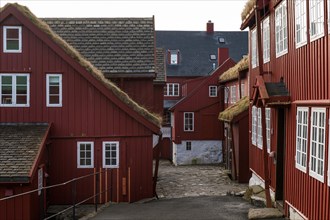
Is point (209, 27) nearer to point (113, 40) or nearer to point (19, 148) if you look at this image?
point (113, 40)

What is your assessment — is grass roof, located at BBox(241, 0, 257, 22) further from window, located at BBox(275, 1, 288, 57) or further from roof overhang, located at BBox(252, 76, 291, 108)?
roof overhang, located at BBox(252, 76, 291, 108)

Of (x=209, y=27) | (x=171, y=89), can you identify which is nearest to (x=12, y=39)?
(x=171, y=89)

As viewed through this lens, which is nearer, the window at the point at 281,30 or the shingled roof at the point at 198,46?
the window at the point at 281,30

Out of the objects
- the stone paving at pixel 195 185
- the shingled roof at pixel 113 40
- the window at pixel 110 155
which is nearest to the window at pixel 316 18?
the window at pixel 110 155

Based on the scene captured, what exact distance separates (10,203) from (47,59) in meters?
5.48

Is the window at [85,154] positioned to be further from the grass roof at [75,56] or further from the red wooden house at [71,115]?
the grass roof at [75,56]

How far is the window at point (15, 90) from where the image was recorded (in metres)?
17.5

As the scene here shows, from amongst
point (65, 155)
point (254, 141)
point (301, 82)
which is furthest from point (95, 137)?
point (301, 82)

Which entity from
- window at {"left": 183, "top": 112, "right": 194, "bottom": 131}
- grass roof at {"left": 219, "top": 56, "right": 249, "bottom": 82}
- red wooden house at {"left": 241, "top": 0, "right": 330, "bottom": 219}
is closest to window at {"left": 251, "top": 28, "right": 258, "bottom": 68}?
red wooden house at {"left": 241, "top": 0, "right": 330, "bottom": 219}

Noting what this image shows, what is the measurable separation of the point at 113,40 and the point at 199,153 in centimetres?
1767

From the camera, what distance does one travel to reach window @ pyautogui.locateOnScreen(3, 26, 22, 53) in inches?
683

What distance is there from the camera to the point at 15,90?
1755cm

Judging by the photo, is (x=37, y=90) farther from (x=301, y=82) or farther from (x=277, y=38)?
(x=301, y=82)

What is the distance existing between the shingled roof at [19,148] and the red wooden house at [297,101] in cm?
701
